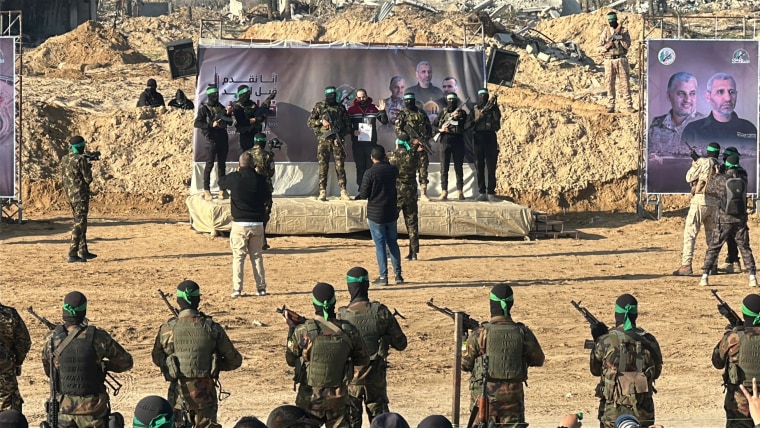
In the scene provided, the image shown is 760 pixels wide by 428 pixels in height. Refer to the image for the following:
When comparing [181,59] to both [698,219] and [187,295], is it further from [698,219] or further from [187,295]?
[187,295]

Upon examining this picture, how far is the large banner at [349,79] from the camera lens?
25.0m

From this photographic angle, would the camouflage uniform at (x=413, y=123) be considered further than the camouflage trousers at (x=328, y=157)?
No

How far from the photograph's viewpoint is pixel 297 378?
10.6 m

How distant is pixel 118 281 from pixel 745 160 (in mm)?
11968

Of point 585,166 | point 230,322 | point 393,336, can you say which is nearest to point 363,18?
point 585,166

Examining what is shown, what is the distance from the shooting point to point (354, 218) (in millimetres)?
23656

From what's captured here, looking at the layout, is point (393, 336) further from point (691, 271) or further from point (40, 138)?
point (40, 138)

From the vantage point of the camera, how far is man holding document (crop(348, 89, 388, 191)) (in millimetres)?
24344

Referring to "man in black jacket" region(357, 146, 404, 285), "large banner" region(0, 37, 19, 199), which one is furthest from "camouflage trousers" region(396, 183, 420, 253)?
"large banner" region(0, 37, 19, 199)

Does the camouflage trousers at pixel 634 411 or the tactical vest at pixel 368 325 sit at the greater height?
the tactical vest at pixel 368 325

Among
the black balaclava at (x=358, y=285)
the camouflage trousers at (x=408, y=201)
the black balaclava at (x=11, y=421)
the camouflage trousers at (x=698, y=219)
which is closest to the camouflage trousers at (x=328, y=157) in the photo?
the camouflage trousers at (x=408, y=201)

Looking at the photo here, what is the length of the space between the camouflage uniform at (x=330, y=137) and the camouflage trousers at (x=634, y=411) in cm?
1329

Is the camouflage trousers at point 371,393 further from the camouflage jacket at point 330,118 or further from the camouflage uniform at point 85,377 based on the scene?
the camouflage jacket at point 330,118

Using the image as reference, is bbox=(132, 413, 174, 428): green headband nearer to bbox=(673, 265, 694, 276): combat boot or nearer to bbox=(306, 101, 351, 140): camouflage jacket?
bbox=(673, 265, 694, 276): combat boot
